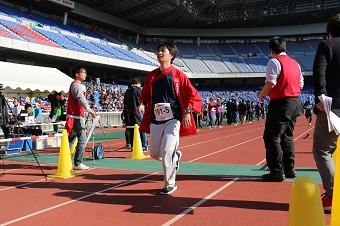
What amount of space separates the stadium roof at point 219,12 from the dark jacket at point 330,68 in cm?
4260

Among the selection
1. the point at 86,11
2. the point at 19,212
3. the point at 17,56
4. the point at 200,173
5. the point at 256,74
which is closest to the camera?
the point at 19,212

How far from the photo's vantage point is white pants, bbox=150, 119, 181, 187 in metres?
5.01

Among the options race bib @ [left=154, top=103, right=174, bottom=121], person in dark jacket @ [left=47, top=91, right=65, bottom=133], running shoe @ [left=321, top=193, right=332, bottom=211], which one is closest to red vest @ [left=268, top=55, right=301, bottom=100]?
race bib @ [left=154, top=103, right=174, bottom=121]

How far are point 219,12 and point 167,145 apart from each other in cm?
5287

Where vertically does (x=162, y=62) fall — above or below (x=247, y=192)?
above

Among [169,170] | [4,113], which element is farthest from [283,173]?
[4,113]

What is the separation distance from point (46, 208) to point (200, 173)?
9.85 ft

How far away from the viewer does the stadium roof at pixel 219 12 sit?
4672 cm

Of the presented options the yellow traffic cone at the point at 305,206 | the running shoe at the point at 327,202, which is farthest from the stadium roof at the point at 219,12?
the yellow traffic cone at the point at 305,206

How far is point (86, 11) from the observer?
44.1 m

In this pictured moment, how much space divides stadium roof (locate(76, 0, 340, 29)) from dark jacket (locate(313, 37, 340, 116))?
42598 millimetres

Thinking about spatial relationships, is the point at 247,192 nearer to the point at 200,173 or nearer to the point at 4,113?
the point at 200,173

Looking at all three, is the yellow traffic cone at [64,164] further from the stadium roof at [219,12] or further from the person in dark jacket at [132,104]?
the stadium roof at [219,12]

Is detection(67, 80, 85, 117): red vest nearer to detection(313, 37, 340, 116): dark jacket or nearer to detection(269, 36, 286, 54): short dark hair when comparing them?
detection(269, 36, 286, 54): short dark hair
